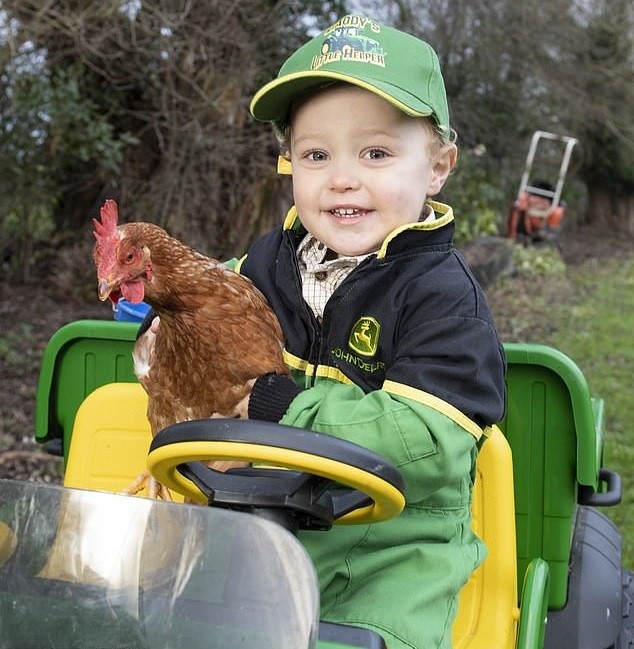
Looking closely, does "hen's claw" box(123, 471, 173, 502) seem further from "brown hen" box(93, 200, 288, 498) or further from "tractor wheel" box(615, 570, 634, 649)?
"tractor wheel" box(615, 570, 634, 649)

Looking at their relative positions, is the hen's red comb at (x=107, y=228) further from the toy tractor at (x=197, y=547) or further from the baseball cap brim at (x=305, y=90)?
the toy tractor at (x=197, y=547)

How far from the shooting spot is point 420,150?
180cm

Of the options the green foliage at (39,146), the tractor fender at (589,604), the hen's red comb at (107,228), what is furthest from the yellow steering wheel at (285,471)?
the green foliage at (39,146)

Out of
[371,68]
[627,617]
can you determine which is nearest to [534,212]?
[627,617]

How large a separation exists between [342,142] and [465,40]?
8.75m

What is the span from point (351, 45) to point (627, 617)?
145 cm

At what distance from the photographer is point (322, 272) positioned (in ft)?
6.32

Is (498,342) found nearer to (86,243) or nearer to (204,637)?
(204,637)

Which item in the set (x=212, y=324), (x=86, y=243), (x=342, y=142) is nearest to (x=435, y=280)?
(x=342, y=142)

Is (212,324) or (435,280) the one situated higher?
(435,280)

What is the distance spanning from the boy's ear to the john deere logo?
312mm

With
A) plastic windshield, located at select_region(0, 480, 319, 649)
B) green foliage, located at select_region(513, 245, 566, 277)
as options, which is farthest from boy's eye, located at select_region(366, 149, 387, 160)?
green foliage, located at select_region(513, 245, 566, 277)

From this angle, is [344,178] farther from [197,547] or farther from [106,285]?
[197,547]

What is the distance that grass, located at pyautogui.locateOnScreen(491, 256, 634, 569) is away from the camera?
466 centimetres
